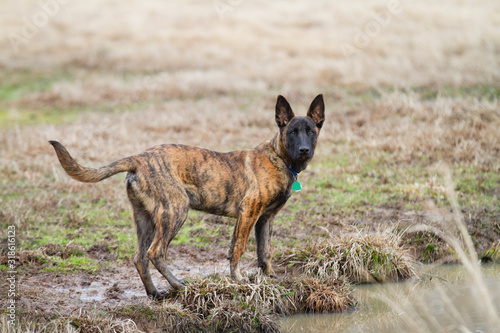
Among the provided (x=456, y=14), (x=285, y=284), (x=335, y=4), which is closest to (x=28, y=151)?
(x=285, y=284)

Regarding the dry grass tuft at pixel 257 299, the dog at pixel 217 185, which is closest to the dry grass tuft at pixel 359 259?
the dry grass tuft at pixel 257 299

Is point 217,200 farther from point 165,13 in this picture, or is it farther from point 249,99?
point 165,13

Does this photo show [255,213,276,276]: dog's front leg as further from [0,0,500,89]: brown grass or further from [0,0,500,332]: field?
[0,0,500,89]: brown grass

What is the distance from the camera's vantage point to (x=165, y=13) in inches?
1160

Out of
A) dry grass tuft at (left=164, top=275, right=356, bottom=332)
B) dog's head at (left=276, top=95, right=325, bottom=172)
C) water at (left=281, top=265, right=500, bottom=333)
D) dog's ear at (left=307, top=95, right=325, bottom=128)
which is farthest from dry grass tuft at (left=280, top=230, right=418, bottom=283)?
dog's ear at (left=307, top=95, right=325, bottom=128)

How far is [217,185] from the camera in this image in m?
6.04

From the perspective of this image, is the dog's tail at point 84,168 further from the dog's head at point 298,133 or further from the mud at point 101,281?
the dog's head at point 298,133

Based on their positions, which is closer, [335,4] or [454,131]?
[454,131]

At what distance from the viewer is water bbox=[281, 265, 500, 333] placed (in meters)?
5.51

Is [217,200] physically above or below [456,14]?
below

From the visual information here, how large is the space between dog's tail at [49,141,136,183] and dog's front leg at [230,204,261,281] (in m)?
1.28

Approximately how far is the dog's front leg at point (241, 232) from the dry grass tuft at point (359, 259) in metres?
0.79

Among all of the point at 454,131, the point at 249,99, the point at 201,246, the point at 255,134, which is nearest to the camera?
the point at 201,246

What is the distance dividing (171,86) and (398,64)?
7.05 meters
